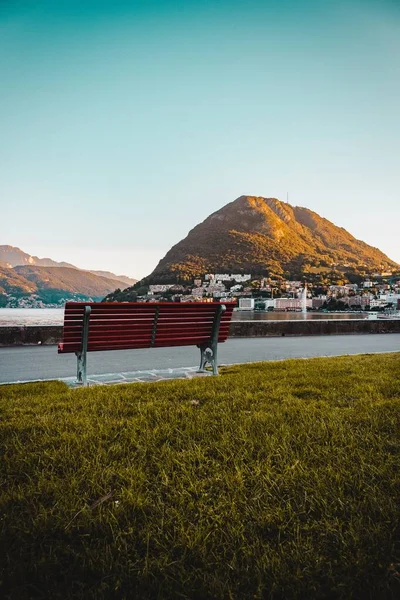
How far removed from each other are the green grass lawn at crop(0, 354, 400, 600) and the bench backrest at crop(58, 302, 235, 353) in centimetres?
142

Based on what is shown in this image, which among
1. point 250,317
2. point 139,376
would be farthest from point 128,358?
point 250,317

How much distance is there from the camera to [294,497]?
2137mm

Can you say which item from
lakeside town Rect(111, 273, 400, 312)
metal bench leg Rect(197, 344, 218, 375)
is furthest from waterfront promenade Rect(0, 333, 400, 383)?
lakeside town Rect(111, 273, 400, 312)

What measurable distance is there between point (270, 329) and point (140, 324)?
30.3ft

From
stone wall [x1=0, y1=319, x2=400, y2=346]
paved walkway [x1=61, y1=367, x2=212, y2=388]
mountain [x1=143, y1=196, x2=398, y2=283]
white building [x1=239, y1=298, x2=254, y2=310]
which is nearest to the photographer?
paved walkway [x1=61, y1=367, x2=212, y2=388]

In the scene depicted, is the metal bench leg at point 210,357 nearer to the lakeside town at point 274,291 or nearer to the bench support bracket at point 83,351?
the bench support bracket at point 83,351

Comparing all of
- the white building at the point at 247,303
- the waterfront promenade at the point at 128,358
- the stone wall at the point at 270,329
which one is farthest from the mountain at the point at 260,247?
the waterfront promenade at the point at 128,358

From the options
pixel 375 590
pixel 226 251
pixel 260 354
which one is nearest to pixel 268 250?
pixel 226 251

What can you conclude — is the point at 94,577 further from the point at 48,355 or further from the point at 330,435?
the point at 48,355

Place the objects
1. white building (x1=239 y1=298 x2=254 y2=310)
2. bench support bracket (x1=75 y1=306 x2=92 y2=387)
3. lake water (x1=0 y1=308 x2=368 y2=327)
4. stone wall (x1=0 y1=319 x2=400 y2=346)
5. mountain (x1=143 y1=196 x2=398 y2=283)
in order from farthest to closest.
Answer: mountain (x1=143 y1=196 x2=398 y2=283), white building (x1=239 y1=298 x2=254 y2=310), lake water (x1=0 y1=308 x2=368 y2=327), stone wall (x1=0 y1=319 x2=400 y2=346), bench support bracket (x1=75 y1=306 x2=92 y2=387)

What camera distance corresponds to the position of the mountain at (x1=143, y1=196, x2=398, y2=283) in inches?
4926

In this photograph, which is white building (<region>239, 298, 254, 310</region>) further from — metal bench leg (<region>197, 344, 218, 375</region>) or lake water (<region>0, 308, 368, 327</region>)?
metal bench leg (<region>197, 344, 218, 375</region>)

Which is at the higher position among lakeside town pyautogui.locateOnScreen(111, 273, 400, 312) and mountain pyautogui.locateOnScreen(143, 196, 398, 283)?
mountain pyautogui.locateOnScreen(143, 196, 398, 283)

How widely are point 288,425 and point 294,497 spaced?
3.89 feet
